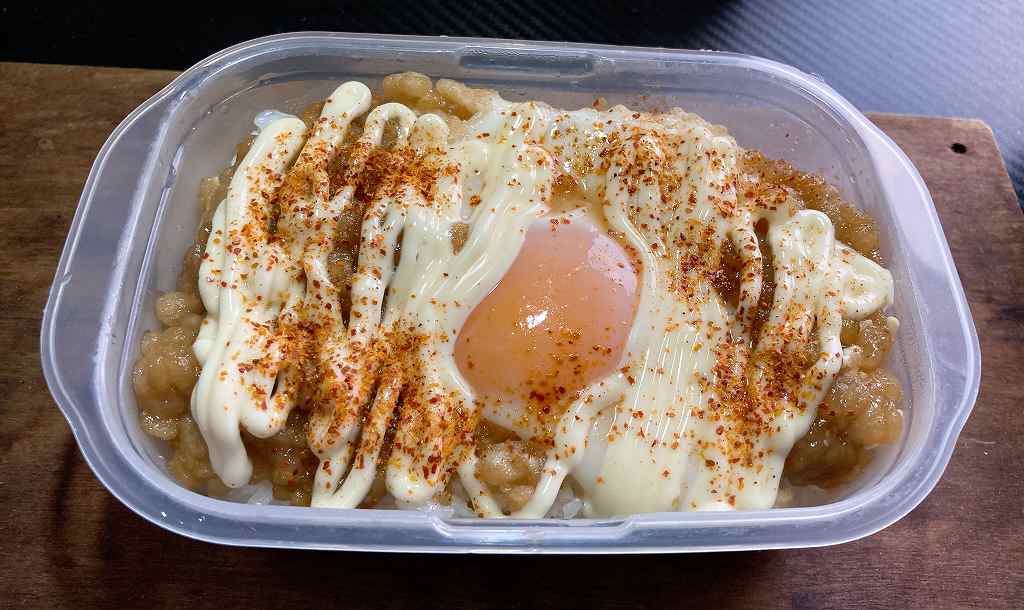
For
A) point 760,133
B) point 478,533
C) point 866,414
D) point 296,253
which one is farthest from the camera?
point 760,133

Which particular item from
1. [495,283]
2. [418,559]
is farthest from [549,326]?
[418,559]

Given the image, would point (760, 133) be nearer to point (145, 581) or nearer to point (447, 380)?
point (447, 380)

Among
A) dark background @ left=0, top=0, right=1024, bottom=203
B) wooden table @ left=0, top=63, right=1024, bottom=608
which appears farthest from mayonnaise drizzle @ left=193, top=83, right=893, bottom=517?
dark background @ left=0, top=0, right=1024, bottom=203

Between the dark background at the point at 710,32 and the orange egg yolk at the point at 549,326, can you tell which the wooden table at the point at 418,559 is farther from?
the dark background at the point at 710,32

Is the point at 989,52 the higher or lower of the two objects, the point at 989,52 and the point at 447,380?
the higher

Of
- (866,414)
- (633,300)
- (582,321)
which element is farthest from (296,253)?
(866,414)

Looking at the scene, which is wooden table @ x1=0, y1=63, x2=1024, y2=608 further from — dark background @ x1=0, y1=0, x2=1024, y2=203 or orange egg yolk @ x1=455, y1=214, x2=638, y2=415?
dark background @ x1=0, y1=0, x2=1024, y2=203
